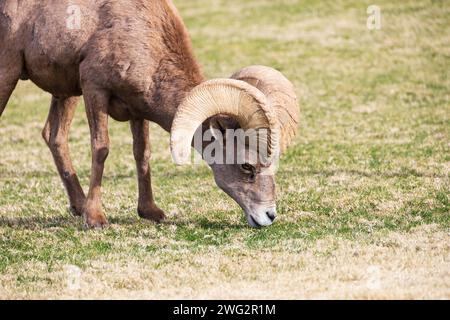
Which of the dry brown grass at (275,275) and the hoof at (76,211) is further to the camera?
the hoof at (76,211)

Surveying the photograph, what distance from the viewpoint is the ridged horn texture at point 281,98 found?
31.5 ft

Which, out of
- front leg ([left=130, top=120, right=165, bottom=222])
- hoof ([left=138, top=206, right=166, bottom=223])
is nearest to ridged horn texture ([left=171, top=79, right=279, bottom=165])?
front leg ([left=130, top=120, right=165, bottom=222])

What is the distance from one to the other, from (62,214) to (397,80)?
1150cm


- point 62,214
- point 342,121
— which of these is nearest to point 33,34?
point 62,214

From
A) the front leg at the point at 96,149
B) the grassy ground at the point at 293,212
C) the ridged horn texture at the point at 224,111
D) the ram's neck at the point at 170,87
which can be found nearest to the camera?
the grassy ground at the point at 293,212

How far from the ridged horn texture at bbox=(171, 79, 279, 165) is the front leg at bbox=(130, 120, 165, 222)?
4.89ft

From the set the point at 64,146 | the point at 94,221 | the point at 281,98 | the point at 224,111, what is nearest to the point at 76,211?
the point at 64,146

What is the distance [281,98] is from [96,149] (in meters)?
2.19

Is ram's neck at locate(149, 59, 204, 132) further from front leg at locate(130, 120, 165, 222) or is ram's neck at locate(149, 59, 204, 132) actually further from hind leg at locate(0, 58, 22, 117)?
hind leg at locate(0, 58, 22, 117)

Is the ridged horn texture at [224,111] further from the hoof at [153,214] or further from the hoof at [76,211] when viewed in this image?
A: the hoof at [76,211]

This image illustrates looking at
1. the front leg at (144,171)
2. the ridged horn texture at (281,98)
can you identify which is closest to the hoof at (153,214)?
the front leg at (144,171)

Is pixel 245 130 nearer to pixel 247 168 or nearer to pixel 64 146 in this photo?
pixel 247 168

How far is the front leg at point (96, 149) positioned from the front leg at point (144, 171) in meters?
0.52

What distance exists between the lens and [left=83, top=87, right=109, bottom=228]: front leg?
10.2 meters
